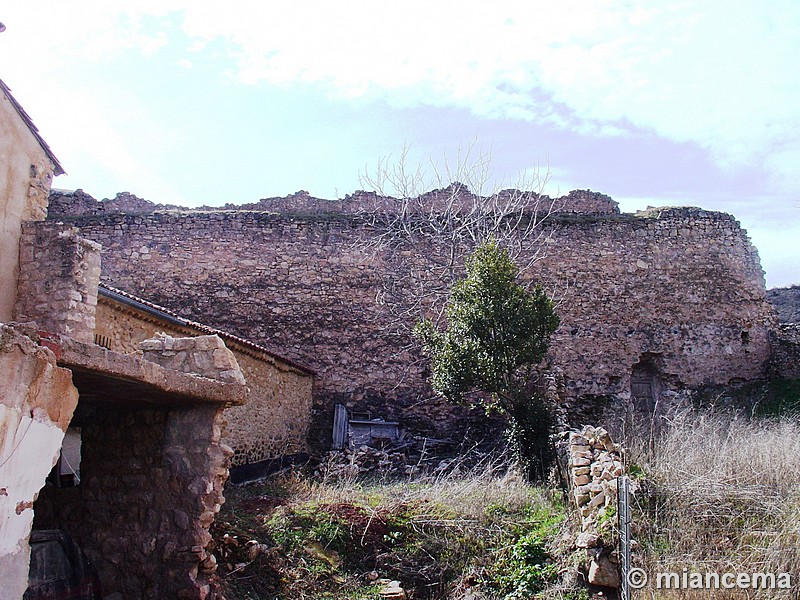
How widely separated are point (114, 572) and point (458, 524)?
428 cm

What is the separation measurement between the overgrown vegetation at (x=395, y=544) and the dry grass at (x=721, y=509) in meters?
1.09

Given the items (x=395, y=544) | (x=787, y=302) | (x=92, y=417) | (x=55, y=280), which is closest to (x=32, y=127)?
(x=55, y=280)

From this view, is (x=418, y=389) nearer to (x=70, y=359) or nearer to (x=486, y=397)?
(x=486, y=397)

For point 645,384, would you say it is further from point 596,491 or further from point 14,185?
point 14,185

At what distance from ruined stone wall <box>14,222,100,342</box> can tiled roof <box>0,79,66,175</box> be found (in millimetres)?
1163

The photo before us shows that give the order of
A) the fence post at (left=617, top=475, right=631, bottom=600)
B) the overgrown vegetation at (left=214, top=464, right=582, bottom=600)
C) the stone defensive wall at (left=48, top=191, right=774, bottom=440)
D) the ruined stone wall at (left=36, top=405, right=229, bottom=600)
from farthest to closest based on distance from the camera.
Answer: the stone defensive wall at (left=48, top=191, right=774, bottom=440), the overgrown vegetation at (left=214, top=464, right=582, bottom=600), the fence post at (left=617, top=475, right=631, bottom=600), the ruined stone wall at (left=36, top=405, right=229, bottom=600)

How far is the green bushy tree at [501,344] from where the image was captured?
12016 mm

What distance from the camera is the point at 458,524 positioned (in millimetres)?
8922

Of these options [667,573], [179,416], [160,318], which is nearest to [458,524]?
[667,573]

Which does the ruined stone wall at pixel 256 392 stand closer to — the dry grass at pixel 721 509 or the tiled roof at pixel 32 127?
the tiled roof at pixel 32 127

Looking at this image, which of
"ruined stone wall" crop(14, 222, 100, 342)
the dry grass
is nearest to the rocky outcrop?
the dry grass

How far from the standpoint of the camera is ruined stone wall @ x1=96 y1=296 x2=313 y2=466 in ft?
34.2

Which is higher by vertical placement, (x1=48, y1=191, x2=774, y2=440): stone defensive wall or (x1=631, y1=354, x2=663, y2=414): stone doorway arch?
(x1=48, y1=191, x2=774, y2=440): stone defensive wall

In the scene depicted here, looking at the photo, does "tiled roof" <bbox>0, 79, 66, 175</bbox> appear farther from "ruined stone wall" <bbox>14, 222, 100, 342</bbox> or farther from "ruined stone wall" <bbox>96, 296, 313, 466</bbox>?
"ruined stone wall" <bbox>96, 296, 313, 466</bbox>
